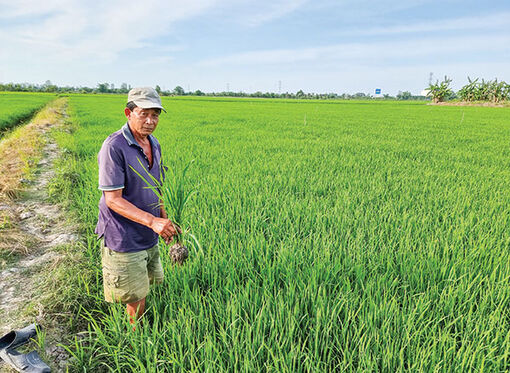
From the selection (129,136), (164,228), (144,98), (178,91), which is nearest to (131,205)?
(164,228)

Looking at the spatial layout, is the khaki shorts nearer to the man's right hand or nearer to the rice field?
the rice field

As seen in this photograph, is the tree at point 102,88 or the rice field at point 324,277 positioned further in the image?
the tree at point 102,88

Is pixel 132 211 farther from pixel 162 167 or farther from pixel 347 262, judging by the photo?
pixel 347 262

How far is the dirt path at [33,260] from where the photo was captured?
1.65 metres

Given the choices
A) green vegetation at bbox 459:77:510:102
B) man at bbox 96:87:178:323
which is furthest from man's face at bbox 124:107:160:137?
green vegetation at bbox 459:77:510:102

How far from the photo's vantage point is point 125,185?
1.37 meters

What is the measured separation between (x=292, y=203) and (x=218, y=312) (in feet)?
5.13

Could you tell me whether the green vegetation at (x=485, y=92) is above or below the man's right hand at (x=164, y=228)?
above

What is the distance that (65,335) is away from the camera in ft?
5.28

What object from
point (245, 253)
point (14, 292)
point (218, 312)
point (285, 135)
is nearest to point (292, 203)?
point (245, 253)

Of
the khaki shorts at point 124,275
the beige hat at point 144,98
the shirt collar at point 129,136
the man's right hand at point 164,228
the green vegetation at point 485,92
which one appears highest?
the green vegetation at point 485,92

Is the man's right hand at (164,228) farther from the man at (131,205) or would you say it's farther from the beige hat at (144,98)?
the beige hat at (144,98)

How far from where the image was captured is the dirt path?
165 centimetres

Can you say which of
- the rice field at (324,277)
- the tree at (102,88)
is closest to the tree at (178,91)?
the tree at (102,88)
